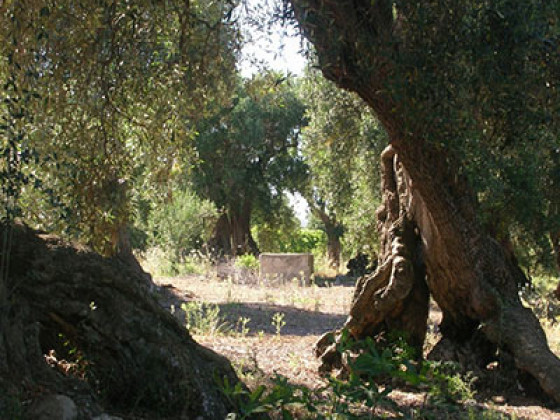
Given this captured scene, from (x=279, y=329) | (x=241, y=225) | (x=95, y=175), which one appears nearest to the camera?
(x=95, y=175)

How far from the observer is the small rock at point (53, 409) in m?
3.55

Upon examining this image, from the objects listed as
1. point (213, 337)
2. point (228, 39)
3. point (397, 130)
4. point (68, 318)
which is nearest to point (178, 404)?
point (68, 318)

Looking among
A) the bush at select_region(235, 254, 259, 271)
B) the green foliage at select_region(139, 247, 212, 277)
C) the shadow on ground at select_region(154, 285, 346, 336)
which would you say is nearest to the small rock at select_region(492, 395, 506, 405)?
the shadow on ground at select_region(154, 285, 346, 336)

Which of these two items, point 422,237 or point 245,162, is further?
point 245,162

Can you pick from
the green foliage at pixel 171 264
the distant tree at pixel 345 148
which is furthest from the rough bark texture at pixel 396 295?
the green foliage at pixel 171 264

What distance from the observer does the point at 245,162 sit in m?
28.0

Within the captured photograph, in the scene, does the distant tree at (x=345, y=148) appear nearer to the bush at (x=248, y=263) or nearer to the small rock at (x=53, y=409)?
the bush at (x=248, y=263)

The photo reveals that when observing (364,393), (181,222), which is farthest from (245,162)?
(364,393)

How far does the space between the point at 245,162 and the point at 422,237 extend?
21017mm

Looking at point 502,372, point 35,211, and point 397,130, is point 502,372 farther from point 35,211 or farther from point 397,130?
point 35,211

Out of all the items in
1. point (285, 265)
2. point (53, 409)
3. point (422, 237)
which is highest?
point (422, 237)

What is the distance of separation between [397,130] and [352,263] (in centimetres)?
1719

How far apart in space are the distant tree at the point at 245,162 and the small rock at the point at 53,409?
22.5 meters

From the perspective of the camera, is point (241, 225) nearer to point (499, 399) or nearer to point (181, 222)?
point (181, 222)
